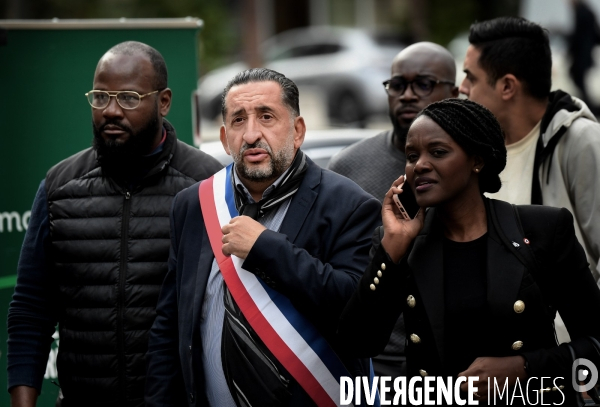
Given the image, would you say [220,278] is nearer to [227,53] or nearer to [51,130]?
→ [51,130]

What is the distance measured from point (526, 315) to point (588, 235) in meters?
1.11

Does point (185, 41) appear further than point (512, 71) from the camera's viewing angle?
Yes

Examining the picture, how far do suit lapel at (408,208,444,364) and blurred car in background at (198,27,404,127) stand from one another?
17089mm

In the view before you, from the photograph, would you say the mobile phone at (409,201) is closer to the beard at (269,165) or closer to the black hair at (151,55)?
the beard at (269,165)

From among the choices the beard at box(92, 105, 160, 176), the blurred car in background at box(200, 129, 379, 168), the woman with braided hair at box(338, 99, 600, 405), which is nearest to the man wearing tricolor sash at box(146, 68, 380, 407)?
the woman with braided hair at box(338, 99, 600, 405)

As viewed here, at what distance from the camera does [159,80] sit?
4.27 m

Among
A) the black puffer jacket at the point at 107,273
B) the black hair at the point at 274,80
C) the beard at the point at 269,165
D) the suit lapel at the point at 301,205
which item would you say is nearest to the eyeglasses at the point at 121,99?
the black puffer jacket at the point at 107,273

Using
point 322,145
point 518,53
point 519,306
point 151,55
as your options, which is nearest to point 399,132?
point 518,53

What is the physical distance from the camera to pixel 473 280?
3252mm

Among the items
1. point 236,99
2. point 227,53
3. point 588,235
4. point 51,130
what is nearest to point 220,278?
point 236,99

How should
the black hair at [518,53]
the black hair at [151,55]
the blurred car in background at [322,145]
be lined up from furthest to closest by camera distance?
the blurred car in background at [322,145], the black hair at [518,53], the black hair at [151,55]

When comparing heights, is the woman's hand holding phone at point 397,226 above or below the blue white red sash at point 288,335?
above

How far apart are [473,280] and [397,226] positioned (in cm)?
31

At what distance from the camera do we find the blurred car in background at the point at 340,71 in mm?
22203
